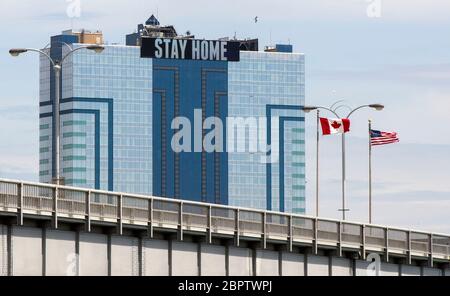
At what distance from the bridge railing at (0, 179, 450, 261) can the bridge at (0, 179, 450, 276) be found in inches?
1.7

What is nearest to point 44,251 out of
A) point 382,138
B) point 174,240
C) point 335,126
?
point 174,240

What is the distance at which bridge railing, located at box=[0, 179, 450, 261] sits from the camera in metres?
61.1

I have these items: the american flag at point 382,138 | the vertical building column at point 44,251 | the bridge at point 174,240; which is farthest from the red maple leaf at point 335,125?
the vertical building column at point 44,251

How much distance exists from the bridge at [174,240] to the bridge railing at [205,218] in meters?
0.04

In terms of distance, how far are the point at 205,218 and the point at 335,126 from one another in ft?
134

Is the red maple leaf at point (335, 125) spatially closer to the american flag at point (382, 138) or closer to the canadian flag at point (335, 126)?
the canadian flag at point (335, 126)

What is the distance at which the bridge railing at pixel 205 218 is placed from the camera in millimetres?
61094

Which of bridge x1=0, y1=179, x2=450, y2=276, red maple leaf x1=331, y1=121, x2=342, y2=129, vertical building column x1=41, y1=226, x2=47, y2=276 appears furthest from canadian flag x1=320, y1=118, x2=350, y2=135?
vertical building column x1=41, y1=226, x2=47, y2=276

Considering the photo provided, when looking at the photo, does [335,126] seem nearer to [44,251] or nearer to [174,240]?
[174,240]

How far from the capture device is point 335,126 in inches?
4304

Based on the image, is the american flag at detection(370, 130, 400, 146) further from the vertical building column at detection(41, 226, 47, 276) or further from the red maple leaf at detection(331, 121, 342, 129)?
the vertical building column at detection(41, 226, 47, 276)
